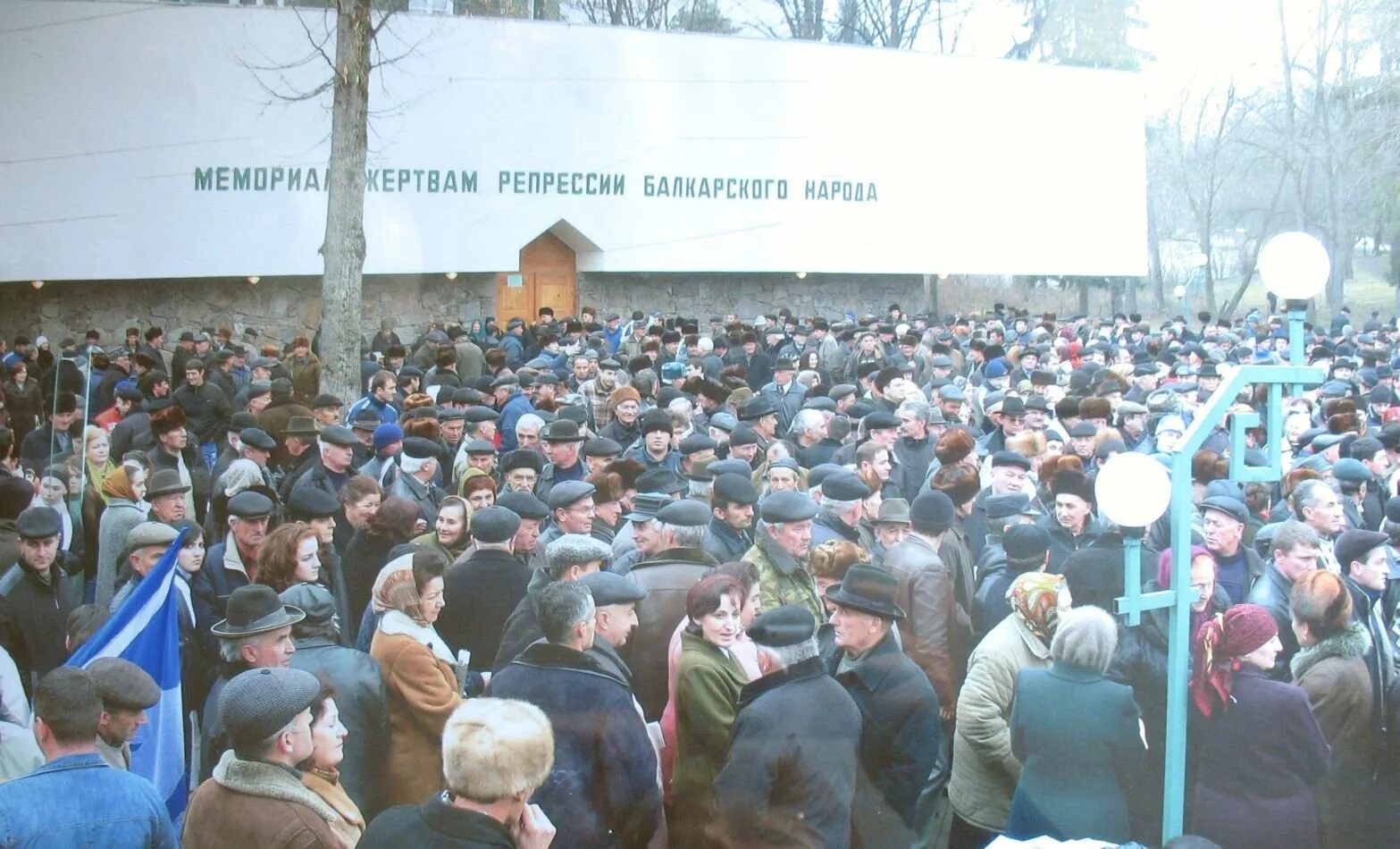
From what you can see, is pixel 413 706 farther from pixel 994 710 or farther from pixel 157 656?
pixel 994 710

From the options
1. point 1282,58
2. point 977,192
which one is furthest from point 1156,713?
point 977,192

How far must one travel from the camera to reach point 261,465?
8141 millimetres

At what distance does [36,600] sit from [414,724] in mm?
2181

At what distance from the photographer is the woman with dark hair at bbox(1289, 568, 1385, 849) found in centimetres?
492

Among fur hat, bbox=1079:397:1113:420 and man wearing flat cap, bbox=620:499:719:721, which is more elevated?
fur hat, bbox=1079:397:1113:420

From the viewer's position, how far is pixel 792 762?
4207 millimetres

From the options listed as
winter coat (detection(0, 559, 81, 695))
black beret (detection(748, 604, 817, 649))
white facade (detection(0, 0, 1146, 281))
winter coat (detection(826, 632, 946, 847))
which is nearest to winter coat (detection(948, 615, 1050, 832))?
winter coat (detection(826, 632, 946, 847))

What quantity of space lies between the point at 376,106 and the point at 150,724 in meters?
16.1

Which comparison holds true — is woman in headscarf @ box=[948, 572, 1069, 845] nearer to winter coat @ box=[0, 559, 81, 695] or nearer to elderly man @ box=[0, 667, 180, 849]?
elderly man @ box=[0, 667, 180, 849]

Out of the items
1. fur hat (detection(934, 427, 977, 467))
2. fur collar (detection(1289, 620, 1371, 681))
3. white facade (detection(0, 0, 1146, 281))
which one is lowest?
fur collar (detection(1289, 620, 1371, 681))

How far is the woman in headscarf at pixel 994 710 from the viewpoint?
4.88 metres

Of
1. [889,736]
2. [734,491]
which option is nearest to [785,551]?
[734,491]

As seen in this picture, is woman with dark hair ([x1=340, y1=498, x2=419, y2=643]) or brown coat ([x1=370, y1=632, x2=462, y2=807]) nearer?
brown coat ([x1=370, y1=632, x2=462, y2=807])

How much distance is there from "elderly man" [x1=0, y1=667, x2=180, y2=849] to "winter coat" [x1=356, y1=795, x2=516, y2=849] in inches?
29.7
